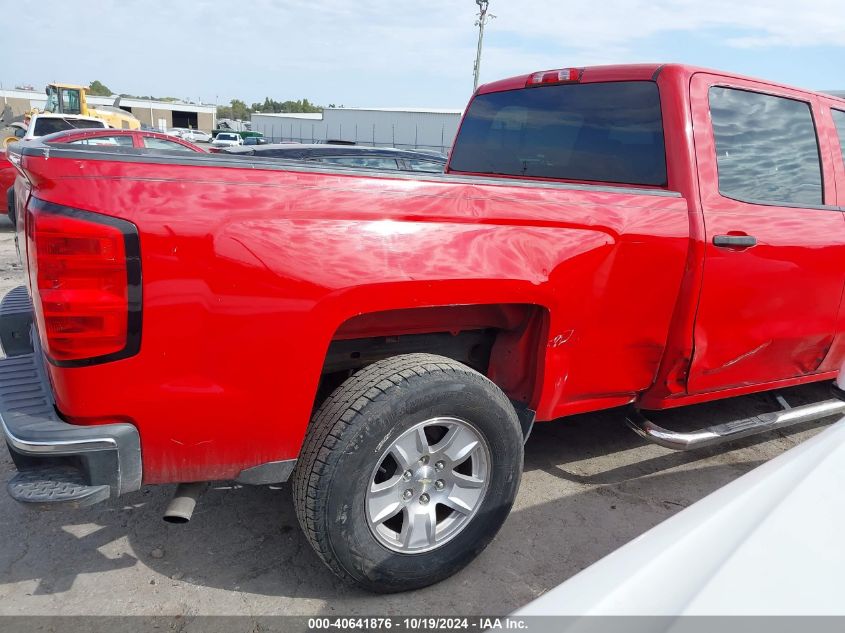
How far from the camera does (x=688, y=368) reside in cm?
298

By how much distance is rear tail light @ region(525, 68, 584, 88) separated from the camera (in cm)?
350

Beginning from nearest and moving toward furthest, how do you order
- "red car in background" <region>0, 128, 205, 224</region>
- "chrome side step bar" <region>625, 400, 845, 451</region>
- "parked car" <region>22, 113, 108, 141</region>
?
1. "chrome side step bar" <region>625, 400, 845, 451</region>
2. "red car in background" <region>0, 128, 205, 224</region>
3. "parked car" <region>22, 113, 108, 141</region>

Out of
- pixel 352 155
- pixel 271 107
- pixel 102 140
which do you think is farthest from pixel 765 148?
pixel 271 107

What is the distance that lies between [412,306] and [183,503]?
104 centimetres

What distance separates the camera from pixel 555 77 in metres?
3.60

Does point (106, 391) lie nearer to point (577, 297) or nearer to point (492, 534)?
point (492, 534)

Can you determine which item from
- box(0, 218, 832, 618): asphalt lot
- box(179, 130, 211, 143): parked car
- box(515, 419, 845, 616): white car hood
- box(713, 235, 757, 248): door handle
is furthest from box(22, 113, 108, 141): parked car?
box(179, 130, 211, 143): parked car

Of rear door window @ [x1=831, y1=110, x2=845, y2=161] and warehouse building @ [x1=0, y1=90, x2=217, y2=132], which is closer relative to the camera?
rear door window @ [x1=831, y1=110, x2=845, y2=161]

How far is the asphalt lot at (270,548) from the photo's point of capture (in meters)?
2.38

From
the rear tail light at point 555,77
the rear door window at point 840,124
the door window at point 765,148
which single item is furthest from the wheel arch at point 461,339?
the rear door window at point 840,124

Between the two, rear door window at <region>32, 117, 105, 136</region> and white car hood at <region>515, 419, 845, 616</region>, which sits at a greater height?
rear door window at <region>32, 117, 105, 136</region>

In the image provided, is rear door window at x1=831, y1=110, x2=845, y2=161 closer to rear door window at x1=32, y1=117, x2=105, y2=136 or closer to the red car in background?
the red car in background

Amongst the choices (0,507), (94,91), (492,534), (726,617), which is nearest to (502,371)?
(492,534)

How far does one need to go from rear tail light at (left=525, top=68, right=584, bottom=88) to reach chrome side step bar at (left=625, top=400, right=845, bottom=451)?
1.84 meters
